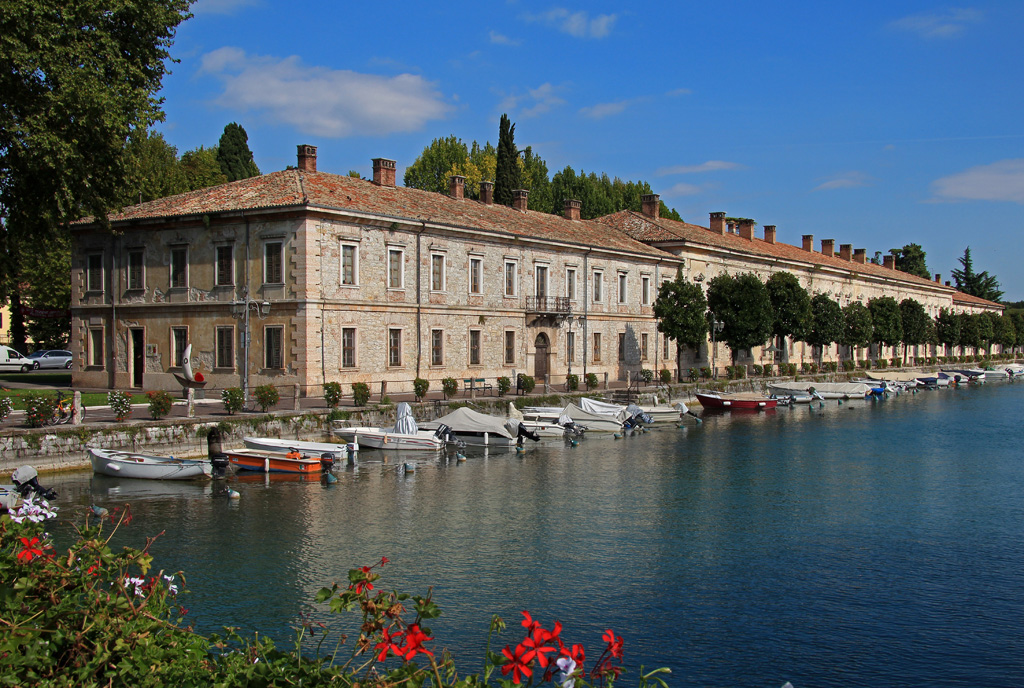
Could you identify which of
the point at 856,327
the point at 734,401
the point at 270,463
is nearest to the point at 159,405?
the point at 270,463

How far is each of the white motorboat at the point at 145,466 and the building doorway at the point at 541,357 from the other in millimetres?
26391

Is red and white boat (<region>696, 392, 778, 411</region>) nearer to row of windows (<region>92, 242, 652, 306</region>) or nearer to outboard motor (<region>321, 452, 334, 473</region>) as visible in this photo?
row of windows (<region>92, 242, 652, 306</region>)

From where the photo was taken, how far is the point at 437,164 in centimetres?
8569

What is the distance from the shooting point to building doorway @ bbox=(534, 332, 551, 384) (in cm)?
4984

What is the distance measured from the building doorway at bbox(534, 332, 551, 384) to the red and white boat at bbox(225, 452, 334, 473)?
76.9ft

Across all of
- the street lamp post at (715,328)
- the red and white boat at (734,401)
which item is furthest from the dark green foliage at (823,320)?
the red and white boat at (734,401)

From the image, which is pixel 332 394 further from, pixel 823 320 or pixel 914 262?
pixel 914 262

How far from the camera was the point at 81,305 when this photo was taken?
139 ft

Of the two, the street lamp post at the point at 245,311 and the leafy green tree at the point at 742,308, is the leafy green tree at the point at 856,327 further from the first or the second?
the street lamp post at the point at 245,311

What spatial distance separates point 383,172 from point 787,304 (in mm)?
31853

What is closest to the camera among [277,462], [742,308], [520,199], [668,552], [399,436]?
[668,552]

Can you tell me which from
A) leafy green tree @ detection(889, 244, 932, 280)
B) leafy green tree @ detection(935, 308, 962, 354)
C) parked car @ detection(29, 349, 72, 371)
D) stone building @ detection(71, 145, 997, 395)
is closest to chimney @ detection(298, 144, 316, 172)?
stone building @ detection(71, 145, 997, 395)

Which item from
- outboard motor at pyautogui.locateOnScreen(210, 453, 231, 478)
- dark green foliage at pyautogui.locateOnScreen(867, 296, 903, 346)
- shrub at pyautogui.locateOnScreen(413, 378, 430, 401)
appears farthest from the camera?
dark green foliage at pyautogui.locateOnScreen(867, 296, 903, 346)

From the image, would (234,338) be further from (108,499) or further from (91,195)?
(108,499)
